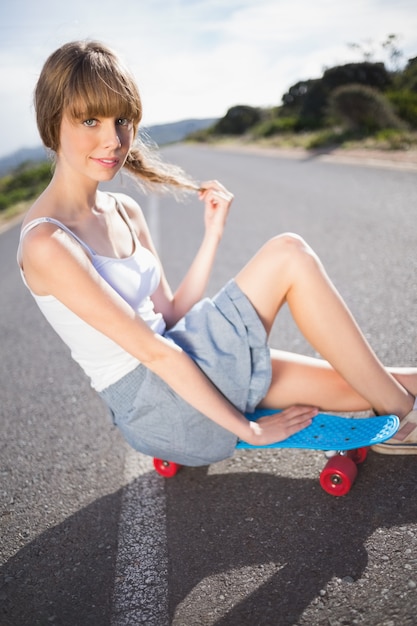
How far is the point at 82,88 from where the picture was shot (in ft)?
6.99

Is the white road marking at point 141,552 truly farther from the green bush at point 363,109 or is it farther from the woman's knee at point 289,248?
the green bush at point 363,109

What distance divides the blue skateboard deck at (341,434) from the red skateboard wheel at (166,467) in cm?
38

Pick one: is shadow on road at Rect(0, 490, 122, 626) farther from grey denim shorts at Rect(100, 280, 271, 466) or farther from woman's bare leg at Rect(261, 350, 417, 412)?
woman's bare leg at Rect(261, 350, 417, 412)

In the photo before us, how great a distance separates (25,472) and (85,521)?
605 millimetres

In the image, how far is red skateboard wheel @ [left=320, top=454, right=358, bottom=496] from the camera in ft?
7.47

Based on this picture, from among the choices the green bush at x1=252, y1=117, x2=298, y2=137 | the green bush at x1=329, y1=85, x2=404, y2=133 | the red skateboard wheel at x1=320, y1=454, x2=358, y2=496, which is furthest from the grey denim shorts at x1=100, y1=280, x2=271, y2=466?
the green bush at x1=252, y1=117, x2=298, y2=137

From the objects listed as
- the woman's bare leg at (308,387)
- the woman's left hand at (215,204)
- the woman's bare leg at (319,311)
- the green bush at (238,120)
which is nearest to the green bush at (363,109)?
the woman's left hand at (215,204)

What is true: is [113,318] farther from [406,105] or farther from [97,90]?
[406,105]

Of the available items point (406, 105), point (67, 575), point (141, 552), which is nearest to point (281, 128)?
point (406, 105)

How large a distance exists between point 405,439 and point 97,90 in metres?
1.79

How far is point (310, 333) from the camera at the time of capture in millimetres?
2361

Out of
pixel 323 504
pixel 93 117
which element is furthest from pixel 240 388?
pixel 93 117

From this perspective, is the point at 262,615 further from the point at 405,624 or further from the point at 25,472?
the point at 25,472

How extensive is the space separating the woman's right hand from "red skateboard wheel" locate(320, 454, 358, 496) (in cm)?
19
